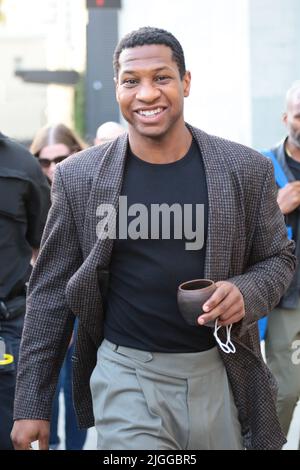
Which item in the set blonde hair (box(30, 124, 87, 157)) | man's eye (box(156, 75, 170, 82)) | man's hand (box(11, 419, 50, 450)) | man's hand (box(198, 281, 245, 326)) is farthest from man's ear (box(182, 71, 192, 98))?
blonde hair (box(30, 124, 87, 157))

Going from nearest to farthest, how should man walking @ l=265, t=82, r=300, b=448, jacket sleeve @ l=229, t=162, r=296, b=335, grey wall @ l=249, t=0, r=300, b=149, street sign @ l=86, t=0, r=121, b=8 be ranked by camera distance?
jacket sleeve @ l=229, t=162, r=296, b=335, man walking @ l=265, t=82, r=300, b=448, grey wall @ l=249, t=0, r=300, b=149, street sign @ l=86, t=0, r=121, b=8

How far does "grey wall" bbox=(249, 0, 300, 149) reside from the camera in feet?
28.2

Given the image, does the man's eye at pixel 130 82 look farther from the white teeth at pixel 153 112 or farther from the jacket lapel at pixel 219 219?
the jacket lapel at pixel 219 219

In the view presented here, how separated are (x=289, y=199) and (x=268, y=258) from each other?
176cm

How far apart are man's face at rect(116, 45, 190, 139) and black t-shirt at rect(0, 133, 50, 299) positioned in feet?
4.55

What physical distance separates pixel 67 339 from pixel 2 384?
3.22 ft

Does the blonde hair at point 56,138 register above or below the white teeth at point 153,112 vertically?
below

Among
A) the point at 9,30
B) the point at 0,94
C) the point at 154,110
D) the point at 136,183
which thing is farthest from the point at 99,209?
the point at 9,30

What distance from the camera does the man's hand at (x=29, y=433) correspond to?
12.7 feet

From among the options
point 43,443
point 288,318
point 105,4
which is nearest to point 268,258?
point 43,443

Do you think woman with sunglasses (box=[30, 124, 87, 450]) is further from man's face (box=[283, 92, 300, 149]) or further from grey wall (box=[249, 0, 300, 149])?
grey wall (box=[249, 0, 300, 149])

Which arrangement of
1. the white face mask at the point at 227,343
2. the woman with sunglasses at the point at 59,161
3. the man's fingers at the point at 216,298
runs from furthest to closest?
the woman with sunglasses at the point at 59,161 → the white face mask at the point at 227,343 → the man's fingers at the point at 216,298

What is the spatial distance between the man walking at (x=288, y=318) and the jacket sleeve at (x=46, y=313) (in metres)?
2.01

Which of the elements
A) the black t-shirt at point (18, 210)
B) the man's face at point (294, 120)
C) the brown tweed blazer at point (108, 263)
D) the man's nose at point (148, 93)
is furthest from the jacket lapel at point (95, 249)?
the man's face at point (294, 120)
